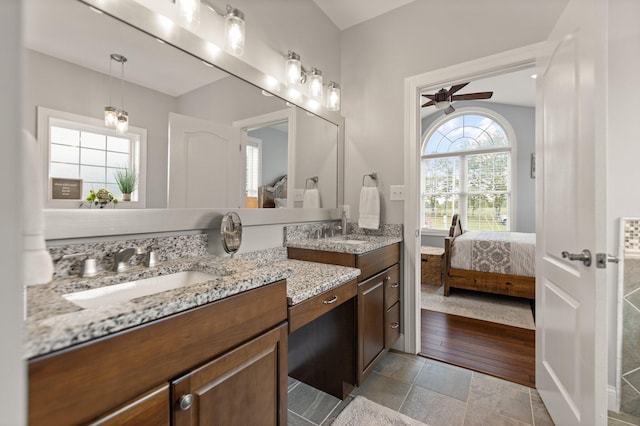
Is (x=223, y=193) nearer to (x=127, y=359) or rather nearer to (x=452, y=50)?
(x=127, y=359)

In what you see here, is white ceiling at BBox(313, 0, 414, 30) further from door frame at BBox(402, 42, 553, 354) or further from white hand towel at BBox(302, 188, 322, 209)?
white hand towel at BBox(302, 188, 322, 209)

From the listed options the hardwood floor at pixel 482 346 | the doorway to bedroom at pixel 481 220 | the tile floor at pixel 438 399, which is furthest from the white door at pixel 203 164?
the hardwood floor at pixel 482 346

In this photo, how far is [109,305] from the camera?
25.9 inches

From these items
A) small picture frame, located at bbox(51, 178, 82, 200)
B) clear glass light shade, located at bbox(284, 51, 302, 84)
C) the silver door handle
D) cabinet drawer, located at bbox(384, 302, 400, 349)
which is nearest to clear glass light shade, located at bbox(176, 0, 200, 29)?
clear glass light shade, located at bbox(284, 51, 302, 84)

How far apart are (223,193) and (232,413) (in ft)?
3.33

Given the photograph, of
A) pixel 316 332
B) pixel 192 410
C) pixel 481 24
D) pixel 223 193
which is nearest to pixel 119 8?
pixel 223 193

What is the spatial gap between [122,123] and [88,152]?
170 millimetres

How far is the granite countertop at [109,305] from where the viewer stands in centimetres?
53

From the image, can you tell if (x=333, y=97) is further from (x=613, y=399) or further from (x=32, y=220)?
(x=613, y=399)

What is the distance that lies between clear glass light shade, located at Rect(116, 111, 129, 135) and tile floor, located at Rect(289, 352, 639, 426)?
160 cm

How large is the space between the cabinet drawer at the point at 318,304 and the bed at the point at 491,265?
237 cm

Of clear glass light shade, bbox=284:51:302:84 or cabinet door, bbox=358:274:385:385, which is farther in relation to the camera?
clear glass light shade, bbox=284:51:302:84

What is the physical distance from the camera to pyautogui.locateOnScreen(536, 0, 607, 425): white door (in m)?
1.07

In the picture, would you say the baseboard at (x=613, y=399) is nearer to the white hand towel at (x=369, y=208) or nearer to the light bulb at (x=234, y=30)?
the white hand towel at (x=369, y=208)
